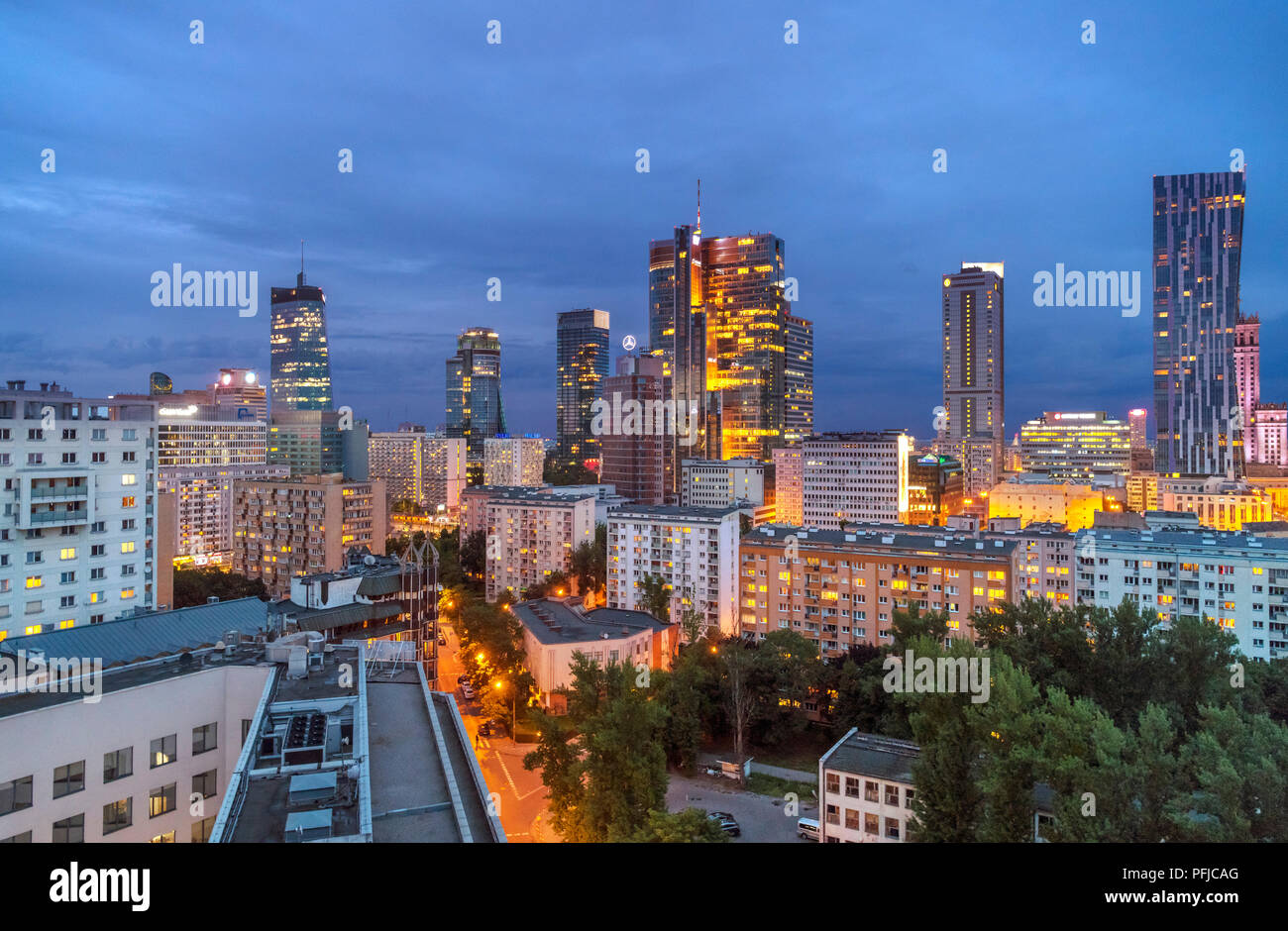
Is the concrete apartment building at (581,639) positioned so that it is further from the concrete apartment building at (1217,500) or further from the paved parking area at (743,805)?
the concrete apartment building at (1217,500)

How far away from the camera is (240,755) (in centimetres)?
582

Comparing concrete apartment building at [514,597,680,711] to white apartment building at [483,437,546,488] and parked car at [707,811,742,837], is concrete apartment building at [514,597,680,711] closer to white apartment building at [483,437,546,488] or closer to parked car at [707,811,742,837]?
parked car at [707,811,742,837]

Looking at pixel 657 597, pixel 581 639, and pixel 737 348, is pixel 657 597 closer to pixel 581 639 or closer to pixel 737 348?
pixel 581 639

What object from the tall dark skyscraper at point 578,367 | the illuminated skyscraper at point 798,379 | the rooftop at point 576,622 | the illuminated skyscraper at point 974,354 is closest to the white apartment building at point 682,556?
the rooftop at point 576,622

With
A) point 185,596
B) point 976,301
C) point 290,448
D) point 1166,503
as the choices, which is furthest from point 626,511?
point 976,301

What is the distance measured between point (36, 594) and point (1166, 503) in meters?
46.8

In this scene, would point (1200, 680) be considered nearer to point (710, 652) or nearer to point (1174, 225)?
point (710, 652)

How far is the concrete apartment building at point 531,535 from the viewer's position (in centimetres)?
2886

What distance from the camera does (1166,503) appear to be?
132 ft

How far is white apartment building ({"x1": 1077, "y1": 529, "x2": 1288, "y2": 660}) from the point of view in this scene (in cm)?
1833

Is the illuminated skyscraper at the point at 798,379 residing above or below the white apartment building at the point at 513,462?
above

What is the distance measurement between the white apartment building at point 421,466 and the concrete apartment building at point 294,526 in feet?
102

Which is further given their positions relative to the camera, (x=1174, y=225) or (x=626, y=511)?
(x=1174, y=225)

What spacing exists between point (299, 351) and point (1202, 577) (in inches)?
2709
